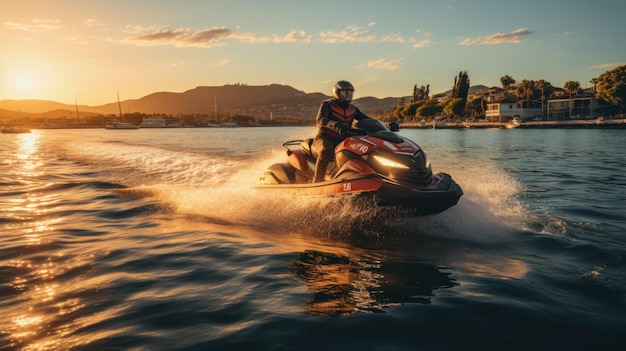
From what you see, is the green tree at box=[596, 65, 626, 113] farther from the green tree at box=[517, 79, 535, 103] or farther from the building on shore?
the green tree at box=[517, 79, 535, 103]

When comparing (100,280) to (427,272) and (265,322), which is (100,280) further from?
(427,272)

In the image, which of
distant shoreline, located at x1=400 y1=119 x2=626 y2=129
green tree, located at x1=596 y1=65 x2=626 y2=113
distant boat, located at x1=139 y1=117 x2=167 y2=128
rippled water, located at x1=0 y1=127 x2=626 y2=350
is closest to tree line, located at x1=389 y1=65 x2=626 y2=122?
green tree, located at x1=596 y1=65 x2=626 y2=113

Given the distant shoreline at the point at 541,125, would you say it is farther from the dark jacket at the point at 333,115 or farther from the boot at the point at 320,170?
the boot at the point at 320,170

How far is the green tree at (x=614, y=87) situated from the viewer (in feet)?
262

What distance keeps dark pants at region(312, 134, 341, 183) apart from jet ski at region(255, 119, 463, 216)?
0.28 metres

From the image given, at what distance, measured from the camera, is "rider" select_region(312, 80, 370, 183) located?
766 centimetres

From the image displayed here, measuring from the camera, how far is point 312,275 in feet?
16.8

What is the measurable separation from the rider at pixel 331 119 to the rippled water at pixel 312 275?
0.83 m

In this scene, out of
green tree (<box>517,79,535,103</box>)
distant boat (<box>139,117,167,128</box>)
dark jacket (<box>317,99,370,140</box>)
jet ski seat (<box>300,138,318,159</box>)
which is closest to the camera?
dark jacket (<box>317,99,370,140</box>)

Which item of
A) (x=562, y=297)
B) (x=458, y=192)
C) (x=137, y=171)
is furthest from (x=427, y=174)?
(x=137, y=171)

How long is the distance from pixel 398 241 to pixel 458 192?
133cm

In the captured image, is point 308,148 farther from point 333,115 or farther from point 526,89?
point 526,89

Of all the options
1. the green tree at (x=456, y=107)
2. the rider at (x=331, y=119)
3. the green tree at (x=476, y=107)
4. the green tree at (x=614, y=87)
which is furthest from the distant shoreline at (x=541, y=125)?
the rider at (x=331, y=119)

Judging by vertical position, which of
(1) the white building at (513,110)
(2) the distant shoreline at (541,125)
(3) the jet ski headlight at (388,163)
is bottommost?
(2) the distant shoreline at (541,125)
